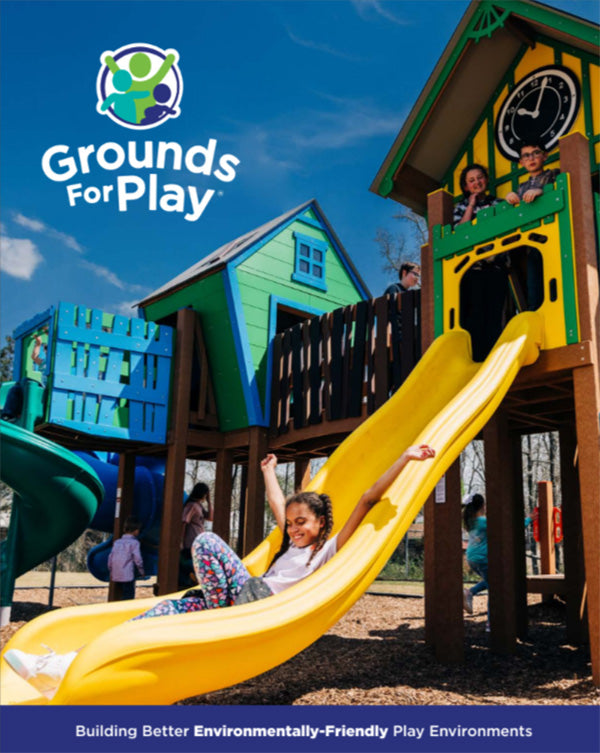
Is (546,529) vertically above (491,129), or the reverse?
(491,129)

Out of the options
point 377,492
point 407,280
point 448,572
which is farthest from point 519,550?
point 377,492

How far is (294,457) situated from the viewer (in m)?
11.0

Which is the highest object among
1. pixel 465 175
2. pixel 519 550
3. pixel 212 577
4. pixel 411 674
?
pixel 465 175

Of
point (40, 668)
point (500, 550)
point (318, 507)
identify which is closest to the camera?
point (40, 668)

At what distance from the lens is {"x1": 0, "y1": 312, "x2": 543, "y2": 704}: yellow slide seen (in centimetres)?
286

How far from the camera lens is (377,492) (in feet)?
13.6

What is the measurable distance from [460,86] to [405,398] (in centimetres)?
338

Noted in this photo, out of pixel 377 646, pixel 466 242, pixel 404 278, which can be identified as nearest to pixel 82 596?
pixel 377 646

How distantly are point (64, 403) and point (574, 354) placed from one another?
20.3ft

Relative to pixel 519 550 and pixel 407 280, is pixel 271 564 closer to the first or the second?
pixel 519 550

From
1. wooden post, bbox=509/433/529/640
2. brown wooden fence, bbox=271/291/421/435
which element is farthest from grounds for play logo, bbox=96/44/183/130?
wooden post, bbox=509/433/529/640

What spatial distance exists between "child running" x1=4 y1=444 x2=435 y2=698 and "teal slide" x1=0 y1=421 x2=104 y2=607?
14.8ft

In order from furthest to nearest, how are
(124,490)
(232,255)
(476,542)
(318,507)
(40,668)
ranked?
1. (124,490)
2. (232,255)
3. (476,542)
4. (318,507)
5. (40,668)

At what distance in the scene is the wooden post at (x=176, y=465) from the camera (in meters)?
9.16
